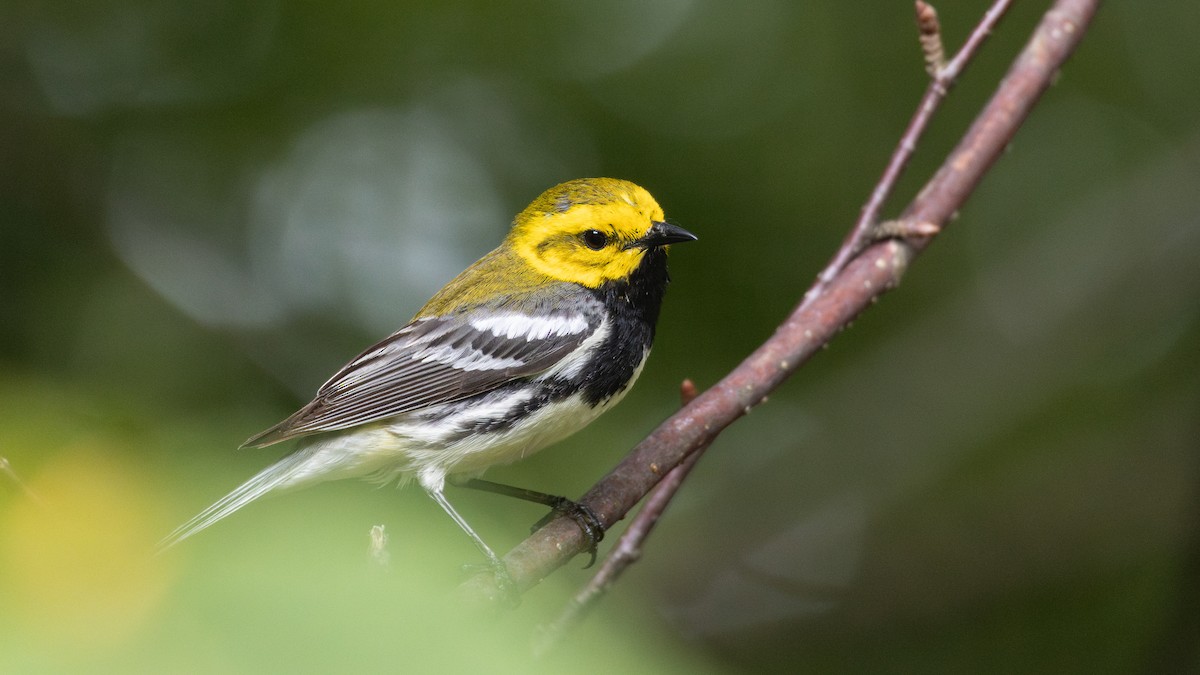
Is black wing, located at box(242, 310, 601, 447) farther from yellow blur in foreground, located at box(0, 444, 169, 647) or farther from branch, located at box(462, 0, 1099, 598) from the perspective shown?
yellow blur in foreground, located at box(0, 444, 169, 647)

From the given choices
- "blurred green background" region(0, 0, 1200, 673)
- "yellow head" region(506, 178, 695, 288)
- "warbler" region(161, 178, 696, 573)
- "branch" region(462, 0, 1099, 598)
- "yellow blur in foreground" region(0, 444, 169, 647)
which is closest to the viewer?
"yellow blur in foreground" region(0, 444, 169, 647)

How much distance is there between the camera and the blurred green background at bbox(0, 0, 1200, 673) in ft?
12.6

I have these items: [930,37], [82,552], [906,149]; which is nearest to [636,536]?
[906,149]

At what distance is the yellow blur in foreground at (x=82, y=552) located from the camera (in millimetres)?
802

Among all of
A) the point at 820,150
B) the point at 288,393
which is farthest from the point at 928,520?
the point at 288,393

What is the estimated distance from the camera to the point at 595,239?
3.48 metres

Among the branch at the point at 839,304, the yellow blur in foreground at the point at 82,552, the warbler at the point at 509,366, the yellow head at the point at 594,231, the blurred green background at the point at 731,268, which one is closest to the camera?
the yellow blur in foreground at the point at 82,552

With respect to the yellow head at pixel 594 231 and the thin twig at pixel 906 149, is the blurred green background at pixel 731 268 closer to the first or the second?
the yellow head at pixel 594 231

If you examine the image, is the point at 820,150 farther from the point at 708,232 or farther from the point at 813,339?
the point at 813,339

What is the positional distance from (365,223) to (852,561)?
2.59 m

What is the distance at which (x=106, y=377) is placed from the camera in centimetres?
345

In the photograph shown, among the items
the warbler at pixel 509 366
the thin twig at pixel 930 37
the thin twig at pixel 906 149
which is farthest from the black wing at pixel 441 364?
the thin twig at pixel 930 37

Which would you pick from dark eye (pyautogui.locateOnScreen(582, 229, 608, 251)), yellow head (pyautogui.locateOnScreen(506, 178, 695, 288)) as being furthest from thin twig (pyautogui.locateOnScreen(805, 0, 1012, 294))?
dark eye (pyautogui.locateOnScreen(582, 229, 608, 251))

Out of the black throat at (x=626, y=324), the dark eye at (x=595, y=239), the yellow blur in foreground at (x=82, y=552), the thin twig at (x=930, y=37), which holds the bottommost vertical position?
the black throat at (x=626, y=324)
